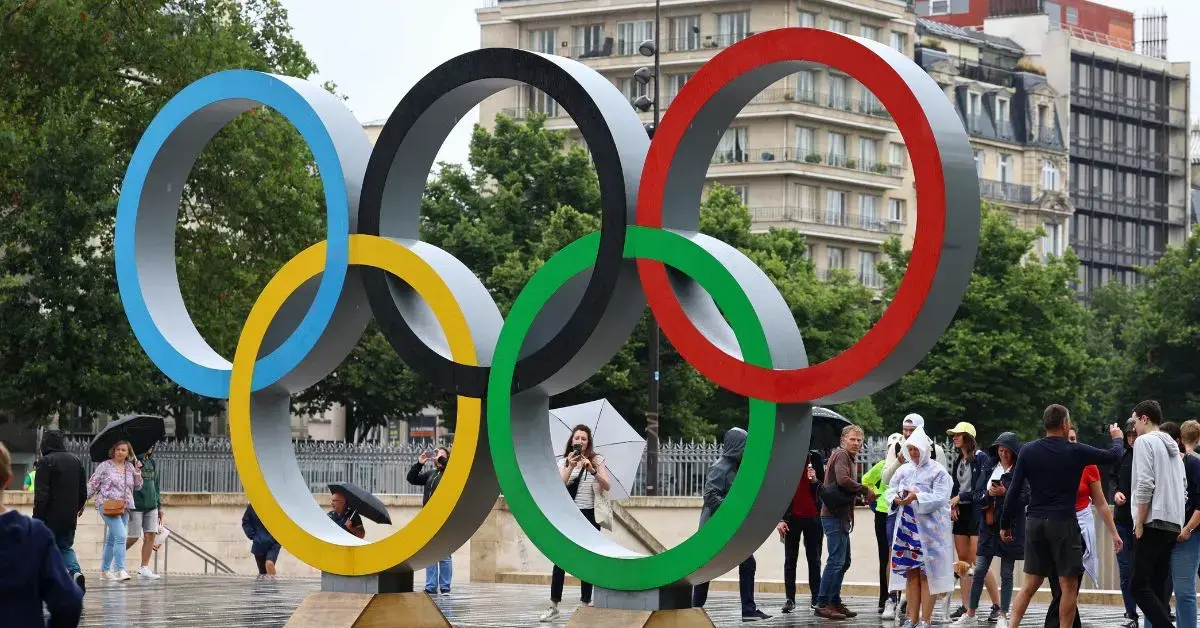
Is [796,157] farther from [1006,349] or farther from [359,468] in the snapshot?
[359,468]

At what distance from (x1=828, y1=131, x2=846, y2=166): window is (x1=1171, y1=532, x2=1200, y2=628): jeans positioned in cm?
6493

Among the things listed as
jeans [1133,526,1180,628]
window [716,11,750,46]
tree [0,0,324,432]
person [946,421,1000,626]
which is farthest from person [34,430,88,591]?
window [716,11,750,46]

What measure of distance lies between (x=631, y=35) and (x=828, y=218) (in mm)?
10960

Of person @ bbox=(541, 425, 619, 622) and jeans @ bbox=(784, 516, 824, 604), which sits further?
jeans @ bbox=(784, 516, 824, 604)

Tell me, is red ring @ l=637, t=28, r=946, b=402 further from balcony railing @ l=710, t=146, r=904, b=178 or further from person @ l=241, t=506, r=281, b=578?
balcony railing @ l=710, t=146, r=904, b=178

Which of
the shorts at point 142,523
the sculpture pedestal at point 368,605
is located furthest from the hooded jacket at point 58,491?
the shorts at point 142,523

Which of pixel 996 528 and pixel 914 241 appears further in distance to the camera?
pixel 996 528

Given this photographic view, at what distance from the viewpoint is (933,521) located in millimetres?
16391

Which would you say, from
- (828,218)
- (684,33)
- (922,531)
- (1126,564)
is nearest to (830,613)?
(922,531)

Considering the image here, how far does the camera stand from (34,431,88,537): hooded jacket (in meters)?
17.8

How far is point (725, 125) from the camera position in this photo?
12.9 meters

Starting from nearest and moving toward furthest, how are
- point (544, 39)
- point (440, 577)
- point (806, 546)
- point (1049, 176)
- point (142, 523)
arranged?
point (806, 546) → point (440, 577) → point (142, 523) → point (544, 39) → point (1049, 176)

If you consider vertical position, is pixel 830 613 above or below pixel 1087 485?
below

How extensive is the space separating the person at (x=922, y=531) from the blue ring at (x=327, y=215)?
5243 millimetres
